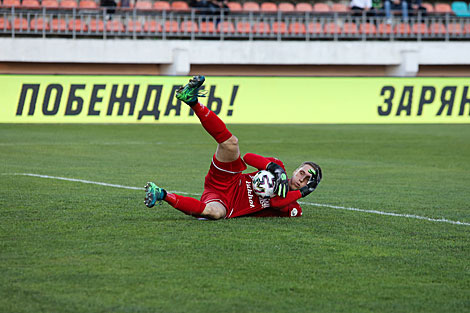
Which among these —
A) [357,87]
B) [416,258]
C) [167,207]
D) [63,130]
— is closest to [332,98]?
[357,87]

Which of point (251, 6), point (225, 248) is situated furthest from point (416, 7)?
point (225, 248)

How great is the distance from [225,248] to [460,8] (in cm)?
3299

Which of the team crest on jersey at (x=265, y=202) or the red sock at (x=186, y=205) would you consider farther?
the team crest on jersey at (x=265, y=202)

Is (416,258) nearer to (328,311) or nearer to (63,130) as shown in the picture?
(328,311)

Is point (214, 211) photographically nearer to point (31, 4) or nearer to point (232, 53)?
point (232, 53)

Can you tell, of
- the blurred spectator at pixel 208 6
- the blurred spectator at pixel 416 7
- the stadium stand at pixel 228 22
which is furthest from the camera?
the blurred spectator at pixel 416 7

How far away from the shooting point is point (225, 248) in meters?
5.95

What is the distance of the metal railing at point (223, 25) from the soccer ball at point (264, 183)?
77.2 ft

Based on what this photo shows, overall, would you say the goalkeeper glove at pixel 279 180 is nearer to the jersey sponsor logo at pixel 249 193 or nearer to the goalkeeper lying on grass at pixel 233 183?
the goalkeeper lying on grass at pixel 233 183

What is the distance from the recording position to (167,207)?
823 centimetres

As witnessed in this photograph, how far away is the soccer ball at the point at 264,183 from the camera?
7.00m

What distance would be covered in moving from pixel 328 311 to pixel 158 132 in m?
16.5

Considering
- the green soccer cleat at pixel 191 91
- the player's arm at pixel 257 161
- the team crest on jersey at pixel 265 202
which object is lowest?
the team crest on jersey at pixel 265 202

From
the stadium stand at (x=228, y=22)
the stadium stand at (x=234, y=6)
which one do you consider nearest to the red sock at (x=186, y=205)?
the stadium stand at (x=228, y=22)
